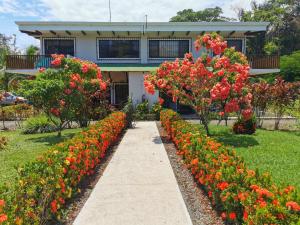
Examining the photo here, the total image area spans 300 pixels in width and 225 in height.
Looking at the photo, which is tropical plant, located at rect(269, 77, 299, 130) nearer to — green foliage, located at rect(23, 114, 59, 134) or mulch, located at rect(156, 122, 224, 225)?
mulch, located at rect(156, 122, 224, 225)

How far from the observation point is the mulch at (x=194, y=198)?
5.62 metres

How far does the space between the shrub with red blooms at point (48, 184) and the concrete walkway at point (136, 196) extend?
461mm

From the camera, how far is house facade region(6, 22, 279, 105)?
24.7 meters

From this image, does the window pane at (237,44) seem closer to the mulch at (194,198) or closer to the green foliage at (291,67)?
the green foliage at (291,67)

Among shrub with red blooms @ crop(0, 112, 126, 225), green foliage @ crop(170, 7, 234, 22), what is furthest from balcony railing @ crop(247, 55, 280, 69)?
green foliage @ crop(170, 7, 234, 22)

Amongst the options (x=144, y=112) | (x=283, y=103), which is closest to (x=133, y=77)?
(x=144, y=112)

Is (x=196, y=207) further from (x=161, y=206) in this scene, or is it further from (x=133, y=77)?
(x=133, y=77)

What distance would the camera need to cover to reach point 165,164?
30.6ft

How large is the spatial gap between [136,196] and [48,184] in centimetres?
204

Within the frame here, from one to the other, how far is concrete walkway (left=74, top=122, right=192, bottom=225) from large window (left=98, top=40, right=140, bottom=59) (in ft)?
55.4

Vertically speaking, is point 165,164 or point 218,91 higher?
point 218,91

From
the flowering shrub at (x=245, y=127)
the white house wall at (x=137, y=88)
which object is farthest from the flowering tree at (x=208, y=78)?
the white house wall at (x=137, y=88)

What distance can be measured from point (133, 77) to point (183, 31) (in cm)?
480

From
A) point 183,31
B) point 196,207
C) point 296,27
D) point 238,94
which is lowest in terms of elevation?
point 196,207
